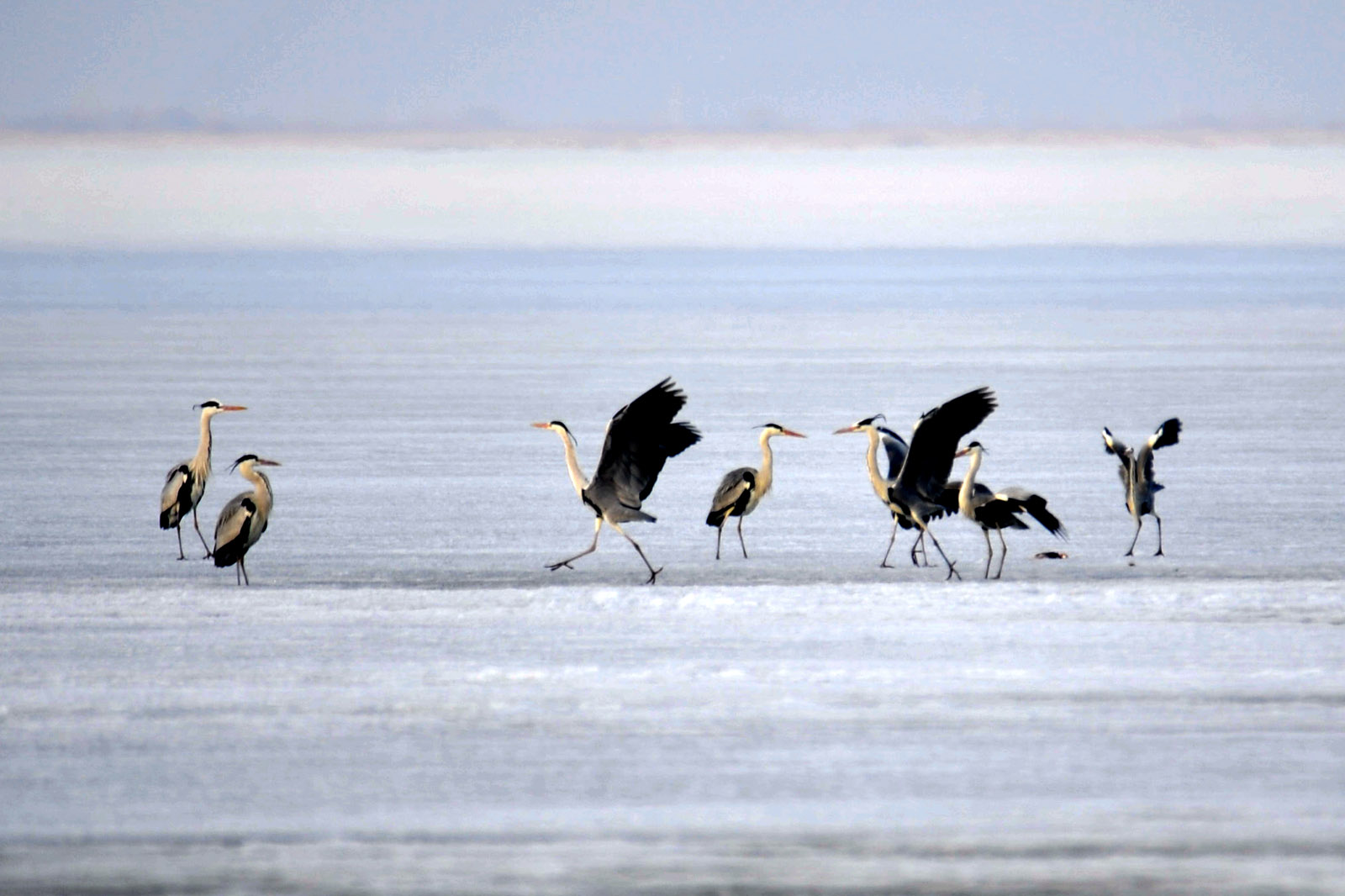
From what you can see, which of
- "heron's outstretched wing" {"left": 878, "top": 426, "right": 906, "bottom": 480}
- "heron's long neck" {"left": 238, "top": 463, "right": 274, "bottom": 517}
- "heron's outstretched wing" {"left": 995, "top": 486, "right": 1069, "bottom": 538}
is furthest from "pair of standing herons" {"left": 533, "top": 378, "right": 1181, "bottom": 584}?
"heron's long neck" {"left": 238, "top": 463, "right": 274, "bottom": 517}

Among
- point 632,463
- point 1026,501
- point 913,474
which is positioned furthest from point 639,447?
point 1026,501

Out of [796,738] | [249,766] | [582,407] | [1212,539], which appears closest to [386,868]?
[249,766]

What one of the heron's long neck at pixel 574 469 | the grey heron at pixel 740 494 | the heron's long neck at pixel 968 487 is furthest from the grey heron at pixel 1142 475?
the heron's long neck at pixel 574 469

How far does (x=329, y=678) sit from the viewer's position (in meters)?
7.91

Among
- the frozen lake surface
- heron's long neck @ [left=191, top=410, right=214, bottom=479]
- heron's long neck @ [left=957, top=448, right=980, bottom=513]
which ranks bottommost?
the frozen lake surface

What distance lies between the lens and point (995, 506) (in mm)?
10469

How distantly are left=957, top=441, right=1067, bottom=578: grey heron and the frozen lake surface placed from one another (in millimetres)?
305

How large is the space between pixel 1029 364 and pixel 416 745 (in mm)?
22399

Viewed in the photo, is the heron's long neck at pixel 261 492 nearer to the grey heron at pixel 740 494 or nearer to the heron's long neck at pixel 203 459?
the heron's long neck at pixel 203 459

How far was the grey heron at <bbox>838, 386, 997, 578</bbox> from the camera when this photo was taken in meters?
10.4

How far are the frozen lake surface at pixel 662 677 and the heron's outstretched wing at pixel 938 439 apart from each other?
0.56m

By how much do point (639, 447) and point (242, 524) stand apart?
226cm

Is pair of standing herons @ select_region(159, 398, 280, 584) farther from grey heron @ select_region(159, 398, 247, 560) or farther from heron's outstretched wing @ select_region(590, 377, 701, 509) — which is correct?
heron's outstretched wing @ select_region(590, 377, 701, 509)

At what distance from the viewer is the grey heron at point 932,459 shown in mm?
10422
